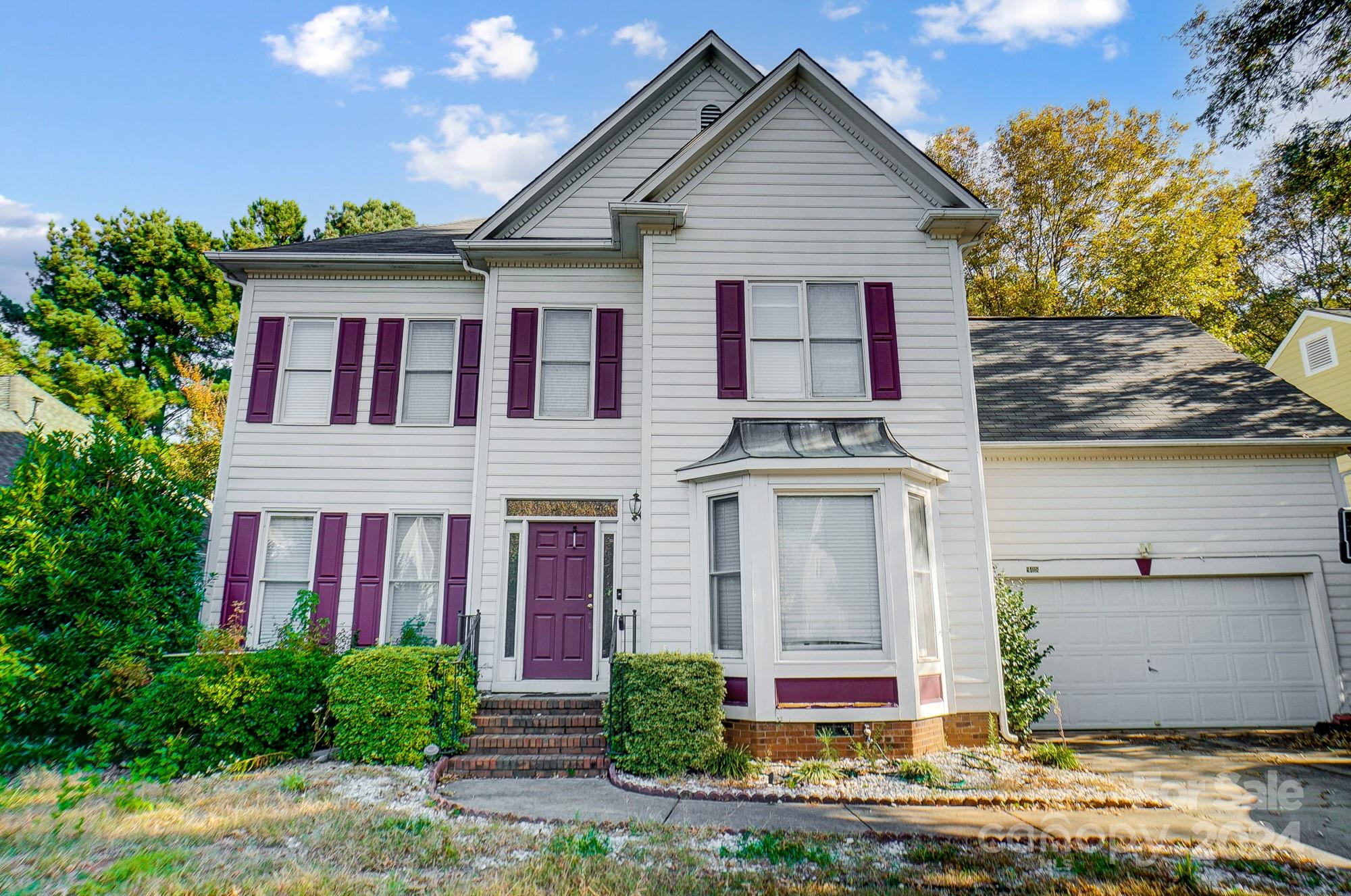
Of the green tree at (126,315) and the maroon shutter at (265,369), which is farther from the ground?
the green tree at (126,315)

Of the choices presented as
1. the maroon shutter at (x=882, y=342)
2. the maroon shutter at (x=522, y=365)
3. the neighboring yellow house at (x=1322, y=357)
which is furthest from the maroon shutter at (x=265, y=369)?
the neighboring yellow house at (x=1322, y=357)

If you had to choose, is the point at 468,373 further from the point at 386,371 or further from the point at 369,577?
the point at 369,577

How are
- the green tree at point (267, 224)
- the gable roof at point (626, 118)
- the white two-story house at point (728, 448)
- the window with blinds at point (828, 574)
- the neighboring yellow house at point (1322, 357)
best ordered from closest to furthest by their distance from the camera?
the window with blinds at point (828, 574) < the white two-story house at point (728, 448) < the gable roof at point (626, 118) < the neighboring yellow house at point (1322, 357) < the green tree at point (267, 224)

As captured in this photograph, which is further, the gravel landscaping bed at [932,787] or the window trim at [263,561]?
the window trim at [263,561]

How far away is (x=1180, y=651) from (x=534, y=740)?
28.4 feet

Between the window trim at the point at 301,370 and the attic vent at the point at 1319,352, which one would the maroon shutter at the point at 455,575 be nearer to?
the window trim at the point at 301,370

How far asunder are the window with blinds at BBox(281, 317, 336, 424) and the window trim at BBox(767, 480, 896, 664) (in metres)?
6.67

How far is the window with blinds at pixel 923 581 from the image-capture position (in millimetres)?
8094

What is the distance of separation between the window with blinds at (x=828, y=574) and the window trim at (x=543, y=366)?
10.7 feet

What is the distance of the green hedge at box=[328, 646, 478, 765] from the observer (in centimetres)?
741

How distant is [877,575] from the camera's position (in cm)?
795

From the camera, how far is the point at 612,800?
20.5 feet

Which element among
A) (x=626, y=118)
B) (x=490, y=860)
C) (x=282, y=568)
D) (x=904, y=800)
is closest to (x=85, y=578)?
(x=282, y=568)

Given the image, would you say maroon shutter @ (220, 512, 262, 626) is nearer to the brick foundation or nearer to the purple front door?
the purple front door
